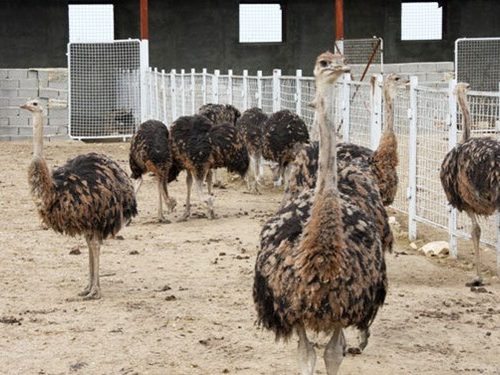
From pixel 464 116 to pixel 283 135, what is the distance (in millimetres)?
4215

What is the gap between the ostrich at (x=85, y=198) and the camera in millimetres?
7871

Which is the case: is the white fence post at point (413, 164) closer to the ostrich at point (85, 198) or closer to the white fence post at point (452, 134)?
the white fence post at point (452, 134)

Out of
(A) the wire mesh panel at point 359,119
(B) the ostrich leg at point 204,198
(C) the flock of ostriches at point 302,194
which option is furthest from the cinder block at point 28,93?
(B) the ostrich leg at point 204,198

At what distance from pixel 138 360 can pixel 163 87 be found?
13.5 m

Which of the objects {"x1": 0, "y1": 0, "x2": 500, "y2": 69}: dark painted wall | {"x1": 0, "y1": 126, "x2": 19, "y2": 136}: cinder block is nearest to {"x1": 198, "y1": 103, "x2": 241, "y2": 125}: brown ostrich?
{"x1": 0, "y1": 126, "x2": 19, "y2": 136}: cinder block

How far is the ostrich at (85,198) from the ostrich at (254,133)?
18.4 feet

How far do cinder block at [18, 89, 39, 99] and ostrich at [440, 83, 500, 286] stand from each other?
14.6 meters

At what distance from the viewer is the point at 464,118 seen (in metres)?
8.69

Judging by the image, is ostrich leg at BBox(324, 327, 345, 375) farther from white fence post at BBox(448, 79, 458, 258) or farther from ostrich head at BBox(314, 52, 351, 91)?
white fence post at BBox(448, 79, 458, 258)

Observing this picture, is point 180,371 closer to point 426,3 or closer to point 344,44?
point 344,44

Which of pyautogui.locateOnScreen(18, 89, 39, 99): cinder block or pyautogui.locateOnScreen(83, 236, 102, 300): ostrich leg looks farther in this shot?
pyautogui.locateOnScreen(18, 89, 39, 99): cinder block

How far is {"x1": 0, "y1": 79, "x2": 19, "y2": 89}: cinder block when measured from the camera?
21719 millimetres

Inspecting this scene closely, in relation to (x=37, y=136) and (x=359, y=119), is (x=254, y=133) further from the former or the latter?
(x=37, y=136)

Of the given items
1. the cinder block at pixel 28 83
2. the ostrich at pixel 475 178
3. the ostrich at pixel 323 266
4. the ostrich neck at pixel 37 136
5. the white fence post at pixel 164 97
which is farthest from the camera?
the cinder block at pixel 28 83
